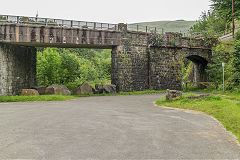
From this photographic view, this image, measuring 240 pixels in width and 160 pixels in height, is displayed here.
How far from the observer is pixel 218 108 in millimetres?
9992

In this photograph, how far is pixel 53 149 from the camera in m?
4.65

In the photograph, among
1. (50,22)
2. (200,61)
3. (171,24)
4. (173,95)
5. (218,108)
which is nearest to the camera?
(218,108)

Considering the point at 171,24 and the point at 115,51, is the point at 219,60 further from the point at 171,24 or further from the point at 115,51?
the point at 171,24

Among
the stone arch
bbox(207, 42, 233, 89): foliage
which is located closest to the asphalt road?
bbox(207, 42, 233, 89): foliage

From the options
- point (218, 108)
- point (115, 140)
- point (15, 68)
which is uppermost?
point (15, 68)

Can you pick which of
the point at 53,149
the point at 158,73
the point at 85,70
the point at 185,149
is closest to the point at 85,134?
the point at 53,149

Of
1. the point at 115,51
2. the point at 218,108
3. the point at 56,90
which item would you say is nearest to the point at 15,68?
the point at 56,90

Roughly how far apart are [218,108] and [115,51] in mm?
13174

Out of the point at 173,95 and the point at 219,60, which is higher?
the point at 219,60

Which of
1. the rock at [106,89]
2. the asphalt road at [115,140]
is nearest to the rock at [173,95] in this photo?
the asphalt road at [115,140]

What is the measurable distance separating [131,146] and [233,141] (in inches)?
98.7

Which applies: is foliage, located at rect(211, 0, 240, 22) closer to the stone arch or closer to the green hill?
the stone arch

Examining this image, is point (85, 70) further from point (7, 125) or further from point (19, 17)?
point (7, 125)

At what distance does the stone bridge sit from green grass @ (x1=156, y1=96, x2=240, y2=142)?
9.04m
